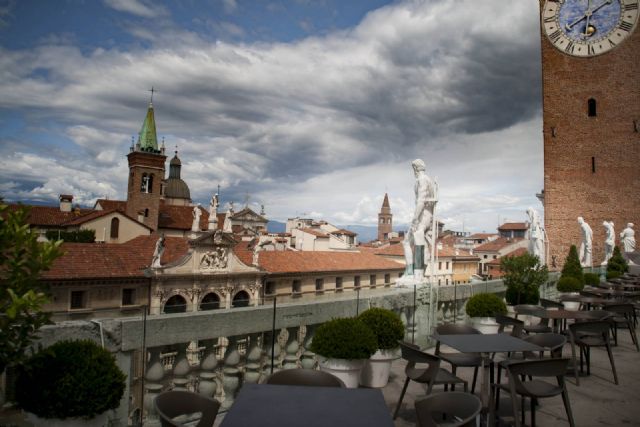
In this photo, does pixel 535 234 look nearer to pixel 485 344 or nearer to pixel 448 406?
pixel 485 344

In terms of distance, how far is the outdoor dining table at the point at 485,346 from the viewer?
4.18 m

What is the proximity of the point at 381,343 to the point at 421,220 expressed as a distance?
417cm

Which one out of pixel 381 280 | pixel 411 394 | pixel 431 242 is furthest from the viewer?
pixel 381 280

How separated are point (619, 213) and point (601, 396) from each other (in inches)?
963

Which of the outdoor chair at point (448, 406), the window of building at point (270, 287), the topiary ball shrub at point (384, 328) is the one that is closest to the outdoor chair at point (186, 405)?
the outdoor chair at point (448, 406)

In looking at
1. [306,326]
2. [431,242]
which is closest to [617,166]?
[431,242]

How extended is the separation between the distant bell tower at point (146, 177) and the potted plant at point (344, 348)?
2057 inches

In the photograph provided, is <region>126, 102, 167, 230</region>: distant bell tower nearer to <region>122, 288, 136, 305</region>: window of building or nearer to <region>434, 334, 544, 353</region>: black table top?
<region>122, 288, 136, 305</region>: window of building

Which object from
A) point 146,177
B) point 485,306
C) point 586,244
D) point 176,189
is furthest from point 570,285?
point 176,189

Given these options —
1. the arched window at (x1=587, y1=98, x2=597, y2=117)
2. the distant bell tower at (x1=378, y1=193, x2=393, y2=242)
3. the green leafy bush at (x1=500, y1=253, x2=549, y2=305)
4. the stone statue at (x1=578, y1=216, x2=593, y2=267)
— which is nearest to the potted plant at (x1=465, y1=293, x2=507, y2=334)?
the green leafy bush at (x1=500, y1=253, x2=549, y2=305)

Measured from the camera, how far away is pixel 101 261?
95.3 feet

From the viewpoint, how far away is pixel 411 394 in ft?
17.6

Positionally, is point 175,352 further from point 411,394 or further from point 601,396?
point 601,396

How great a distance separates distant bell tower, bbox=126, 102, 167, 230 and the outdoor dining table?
2084 inches
